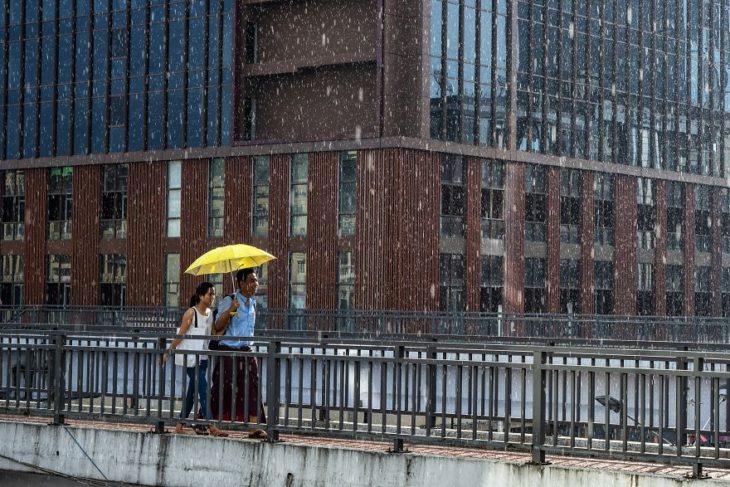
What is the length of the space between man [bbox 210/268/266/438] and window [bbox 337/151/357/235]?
35201mm

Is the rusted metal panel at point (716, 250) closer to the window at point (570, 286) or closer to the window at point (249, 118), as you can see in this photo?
the window at point (570, 286)

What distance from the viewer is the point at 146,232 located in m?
55.2

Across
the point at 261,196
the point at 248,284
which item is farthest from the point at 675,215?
the point at 248,284

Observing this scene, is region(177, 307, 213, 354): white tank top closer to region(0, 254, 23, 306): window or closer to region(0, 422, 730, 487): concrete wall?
region(0, 422, 730, 487): concrete wall

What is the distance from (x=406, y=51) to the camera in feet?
164

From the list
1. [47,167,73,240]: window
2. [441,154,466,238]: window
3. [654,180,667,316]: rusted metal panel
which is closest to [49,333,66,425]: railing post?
[441,154,466,238]: window

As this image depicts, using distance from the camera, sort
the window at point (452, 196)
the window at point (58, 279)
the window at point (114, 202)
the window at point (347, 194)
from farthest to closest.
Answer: the window at point (58, 279) → the window at point (114, 202) → the window at point (452, 196) → the window at point (347, 194)

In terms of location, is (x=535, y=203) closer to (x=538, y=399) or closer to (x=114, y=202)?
(x=114, y=202)

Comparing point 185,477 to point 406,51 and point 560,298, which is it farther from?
point 560,298

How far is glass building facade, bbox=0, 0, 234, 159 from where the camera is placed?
53.8 metres

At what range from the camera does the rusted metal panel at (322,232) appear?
50375mm

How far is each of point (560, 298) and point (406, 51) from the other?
460 inches

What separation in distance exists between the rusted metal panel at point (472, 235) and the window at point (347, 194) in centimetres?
399

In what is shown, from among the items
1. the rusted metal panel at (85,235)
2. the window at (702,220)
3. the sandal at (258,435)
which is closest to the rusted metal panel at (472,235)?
the window at (702,220)
